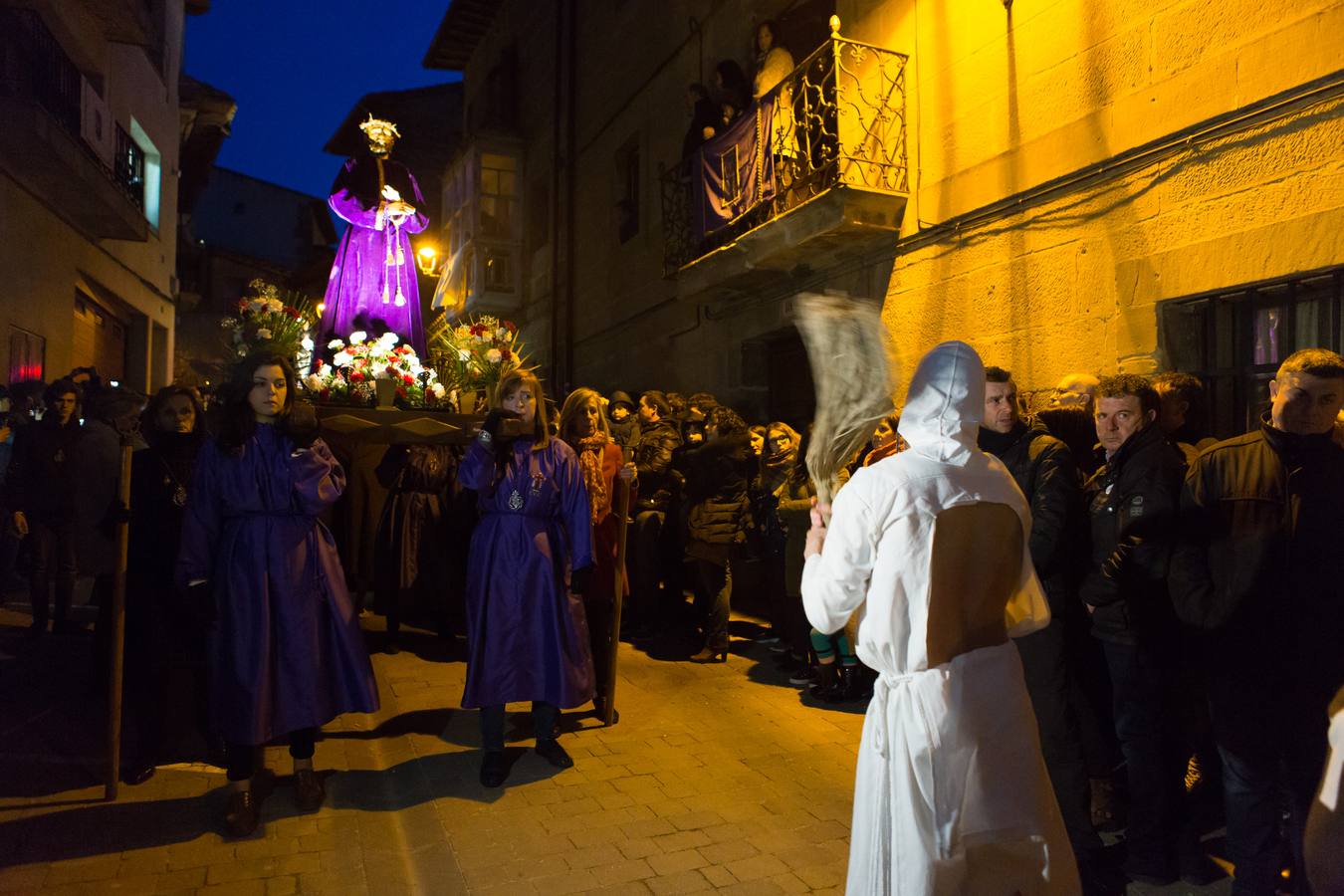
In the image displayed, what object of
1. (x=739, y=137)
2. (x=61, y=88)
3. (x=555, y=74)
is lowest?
(x=739, y=137)

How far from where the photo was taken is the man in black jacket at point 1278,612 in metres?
3.06

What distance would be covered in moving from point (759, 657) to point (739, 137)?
5.55 metres

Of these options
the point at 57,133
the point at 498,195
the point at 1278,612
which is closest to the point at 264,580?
the point at 1278,612

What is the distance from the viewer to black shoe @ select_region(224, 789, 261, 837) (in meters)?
3.74

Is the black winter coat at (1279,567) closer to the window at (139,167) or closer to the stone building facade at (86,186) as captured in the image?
the stone building facade at (86,186)

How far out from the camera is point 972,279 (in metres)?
7.39

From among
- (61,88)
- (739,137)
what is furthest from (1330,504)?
(61,88)

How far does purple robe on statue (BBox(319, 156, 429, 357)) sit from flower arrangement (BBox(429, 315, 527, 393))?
83cm

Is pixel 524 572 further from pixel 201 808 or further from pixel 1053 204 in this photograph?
pixel 1053 204

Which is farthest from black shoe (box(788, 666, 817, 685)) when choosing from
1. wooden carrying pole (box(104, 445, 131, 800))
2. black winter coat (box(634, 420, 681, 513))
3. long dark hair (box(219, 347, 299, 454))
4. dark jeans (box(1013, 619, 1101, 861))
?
wooden carrying pole (box(104, 445, 131, 800))

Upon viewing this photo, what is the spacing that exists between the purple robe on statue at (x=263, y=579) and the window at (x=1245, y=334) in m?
5.16

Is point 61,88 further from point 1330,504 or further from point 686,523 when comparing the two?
point 1330,504

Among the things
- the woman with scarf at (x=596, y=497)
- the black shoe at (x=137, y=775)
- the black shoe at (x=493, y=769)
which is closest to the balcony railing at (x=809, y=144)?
the woman with scarf at (x=596, y=497)

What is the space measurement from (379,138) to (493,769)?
6546 millimetres
